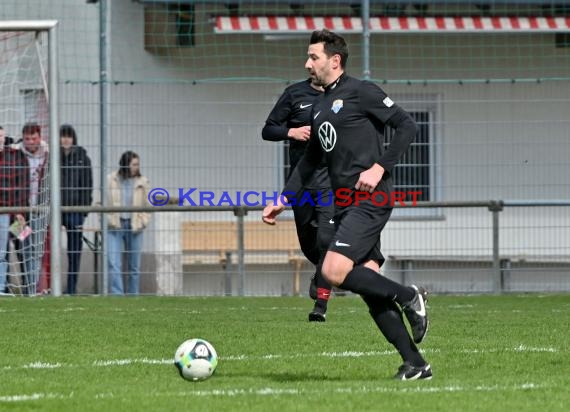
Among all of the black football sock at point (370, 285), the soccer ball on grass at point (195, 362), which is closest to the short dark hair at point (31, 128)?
the soccer ball on grass at point (195, 362)

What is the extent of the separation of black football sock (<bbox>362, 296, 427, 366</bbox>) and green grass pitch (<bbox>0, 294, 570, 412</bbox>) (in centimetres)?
18

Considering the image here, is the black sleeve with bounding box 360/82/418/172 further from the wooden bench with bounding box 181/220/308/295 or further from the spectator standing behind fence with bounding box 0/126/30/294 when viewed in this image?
the wooden bench with bounding box 181/220/308/295

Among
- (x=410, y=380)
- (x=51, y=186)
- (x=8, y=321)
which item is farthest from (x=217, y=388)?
(x=51, y=186)

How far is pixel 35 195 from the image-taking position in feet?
53.2

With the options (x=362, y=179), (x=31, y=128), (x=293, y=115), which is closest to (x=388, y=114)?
(x=362, y=179)

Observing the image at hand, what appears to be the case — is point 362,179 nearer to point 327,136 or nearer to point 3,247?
point 327,136

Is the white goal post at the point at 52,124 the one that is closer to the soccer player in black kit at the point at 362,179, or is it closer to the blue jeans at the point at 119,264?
the blue jeans at the point at 119,264

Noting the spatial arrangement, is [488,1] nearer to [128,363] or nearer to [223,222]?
[223,222]

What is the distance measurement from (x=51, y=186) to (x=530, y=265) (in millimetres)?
5603

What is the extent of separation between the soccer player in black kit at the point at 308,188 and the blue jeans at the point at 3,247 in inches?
182

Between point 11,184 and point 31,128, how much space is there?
2.23 feet

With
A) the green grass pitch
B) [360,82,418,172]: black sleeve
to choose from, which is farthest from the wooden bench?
[360,82,418,172]: black sleeve

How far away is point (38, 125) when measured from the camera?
16.1 m

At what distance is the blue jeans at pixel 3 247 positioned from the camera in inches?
618
